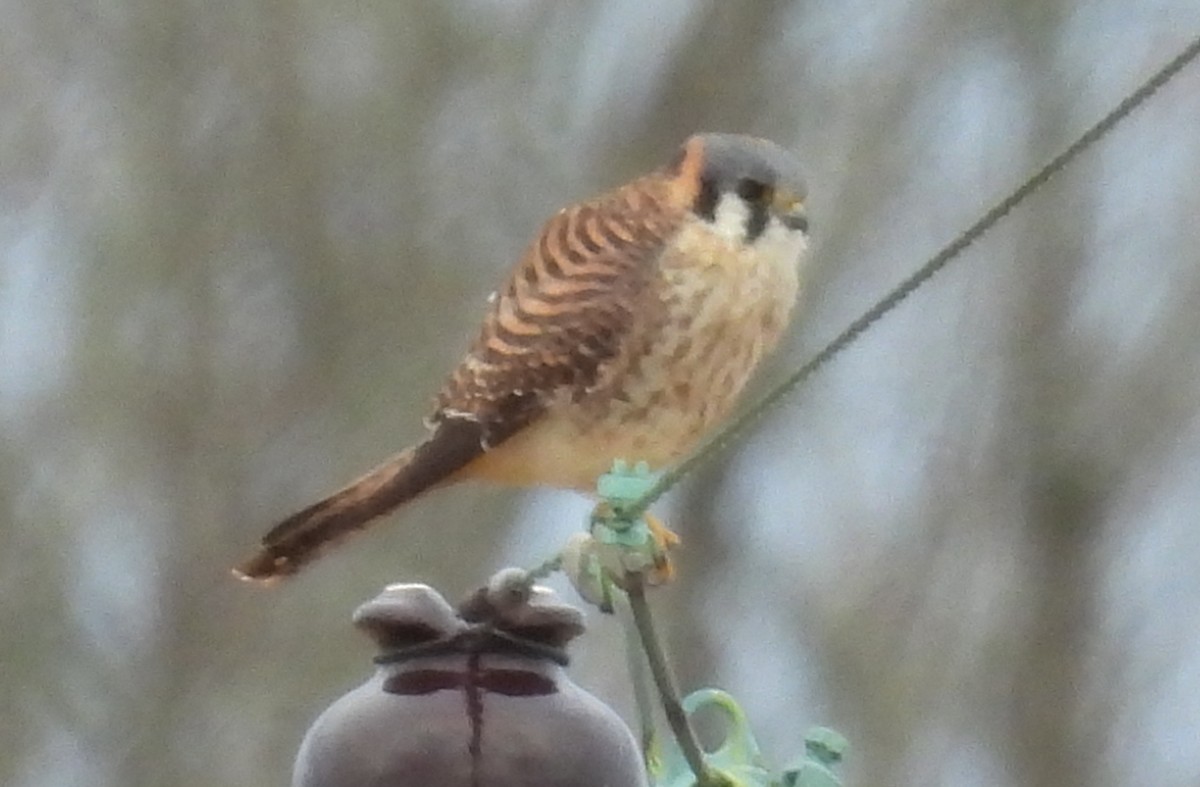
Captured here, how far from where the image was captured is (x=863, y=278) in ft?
25.2

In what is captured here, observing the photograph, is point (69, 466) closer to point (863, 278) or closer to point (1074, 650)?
point (863, 278)

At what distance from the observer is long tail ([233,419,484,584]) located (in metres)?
2.99

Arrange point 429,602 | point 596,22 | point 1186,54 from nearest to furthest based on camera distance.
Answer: point 1186,54 → point 429,602 → point 596,22

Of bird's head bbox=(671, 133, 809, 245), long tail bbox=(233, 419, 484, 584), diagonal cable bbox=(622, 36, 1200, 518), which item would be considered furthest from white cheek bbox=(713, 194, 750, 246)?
diagonal cable bbox=(622, 36, 1200, 518)

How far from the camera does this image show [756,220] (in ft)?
10.8

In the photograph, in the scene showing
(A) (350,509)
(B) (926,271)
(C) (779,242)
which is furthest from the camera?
(C) (779,242)

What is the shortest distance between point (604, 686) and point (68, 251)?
2.23 m

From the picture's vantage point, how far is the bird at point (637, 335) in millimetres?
3283

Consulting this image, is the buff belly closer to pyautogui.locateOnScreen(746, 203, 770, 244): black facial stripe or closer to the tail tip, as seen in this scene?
pyautogui.locateOnScreen(746, 203, 770, 244): black facial stripe

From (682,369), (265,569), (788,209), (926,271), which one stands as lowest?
(926,271)

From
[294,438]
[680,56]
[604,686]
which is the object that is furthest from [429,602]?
[680,56]

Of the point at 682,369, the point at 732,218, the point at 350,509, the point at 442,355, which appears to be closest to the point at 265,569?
the point at 350,509

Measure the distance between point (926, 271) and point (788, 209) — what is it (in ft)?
4.38

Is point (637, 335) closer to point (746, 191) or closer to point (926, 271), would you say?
point (746, 191)
